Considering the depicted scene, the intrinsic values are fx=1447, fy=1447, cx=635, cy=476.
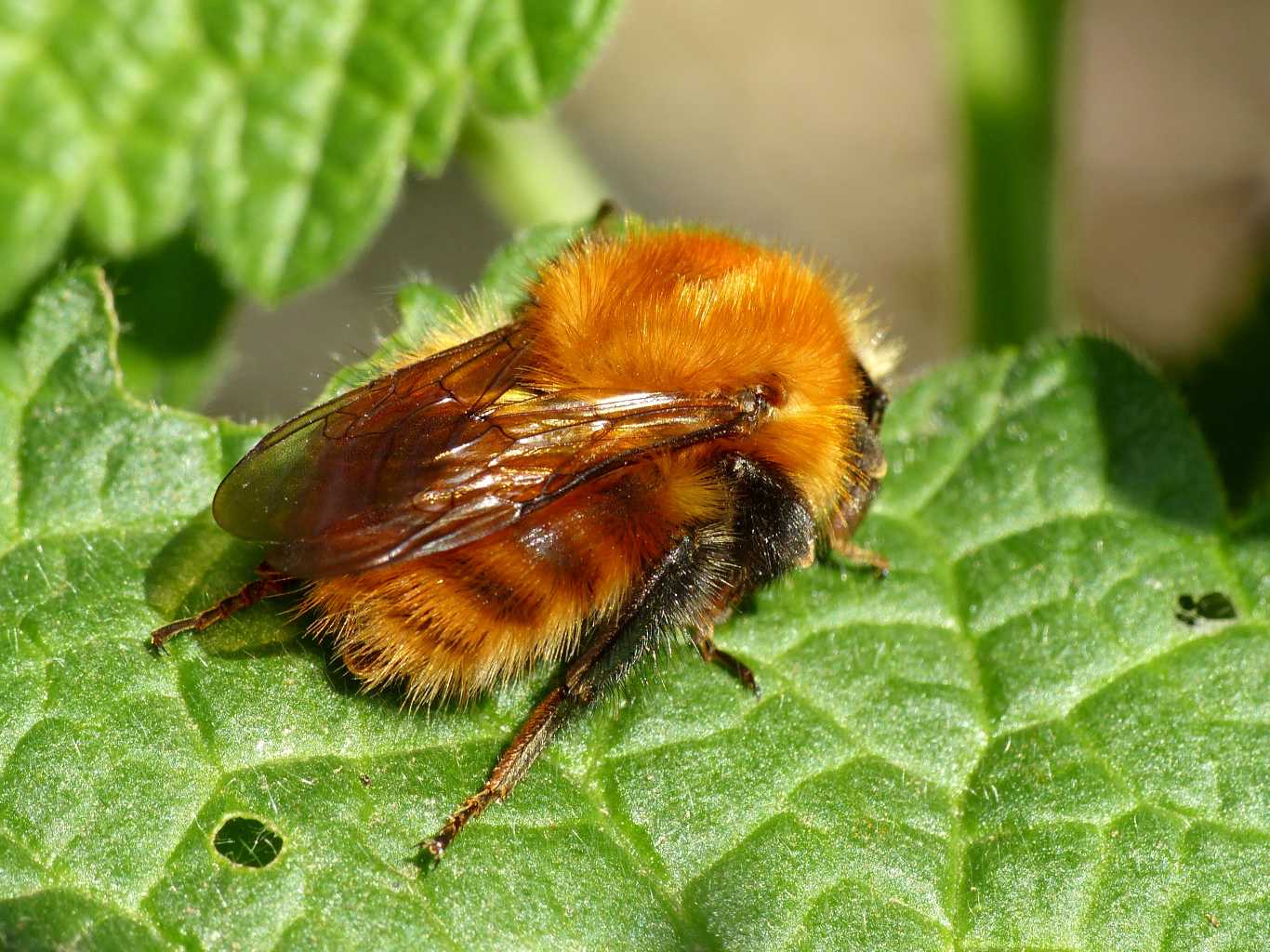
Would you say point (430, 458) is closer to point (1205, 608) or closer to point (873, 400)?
point (873, 400)

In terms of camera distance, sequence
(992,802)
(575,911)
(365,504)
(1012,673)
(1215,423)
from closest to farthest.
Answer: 1. (365,504)
2. (575,911)
3. (992,802)
4. (1012,673)
5. (1215,423)

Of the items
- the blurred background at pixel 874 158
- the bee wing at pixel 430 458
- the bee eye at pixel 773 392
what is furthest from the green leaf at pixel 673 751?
the blurred background at pixel 874 158

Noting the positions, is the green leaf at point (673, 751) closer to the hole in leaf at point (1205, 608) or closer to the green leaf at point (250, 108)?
the hole in leaf at point (1205, 608)

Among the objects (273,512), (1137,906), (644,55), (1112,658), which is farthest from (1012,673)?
(644,55)

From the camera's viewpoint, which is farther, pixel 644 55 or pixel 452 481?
pixel 644 55

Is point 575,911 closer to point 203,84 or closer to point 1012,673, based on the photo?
point 1012,673
